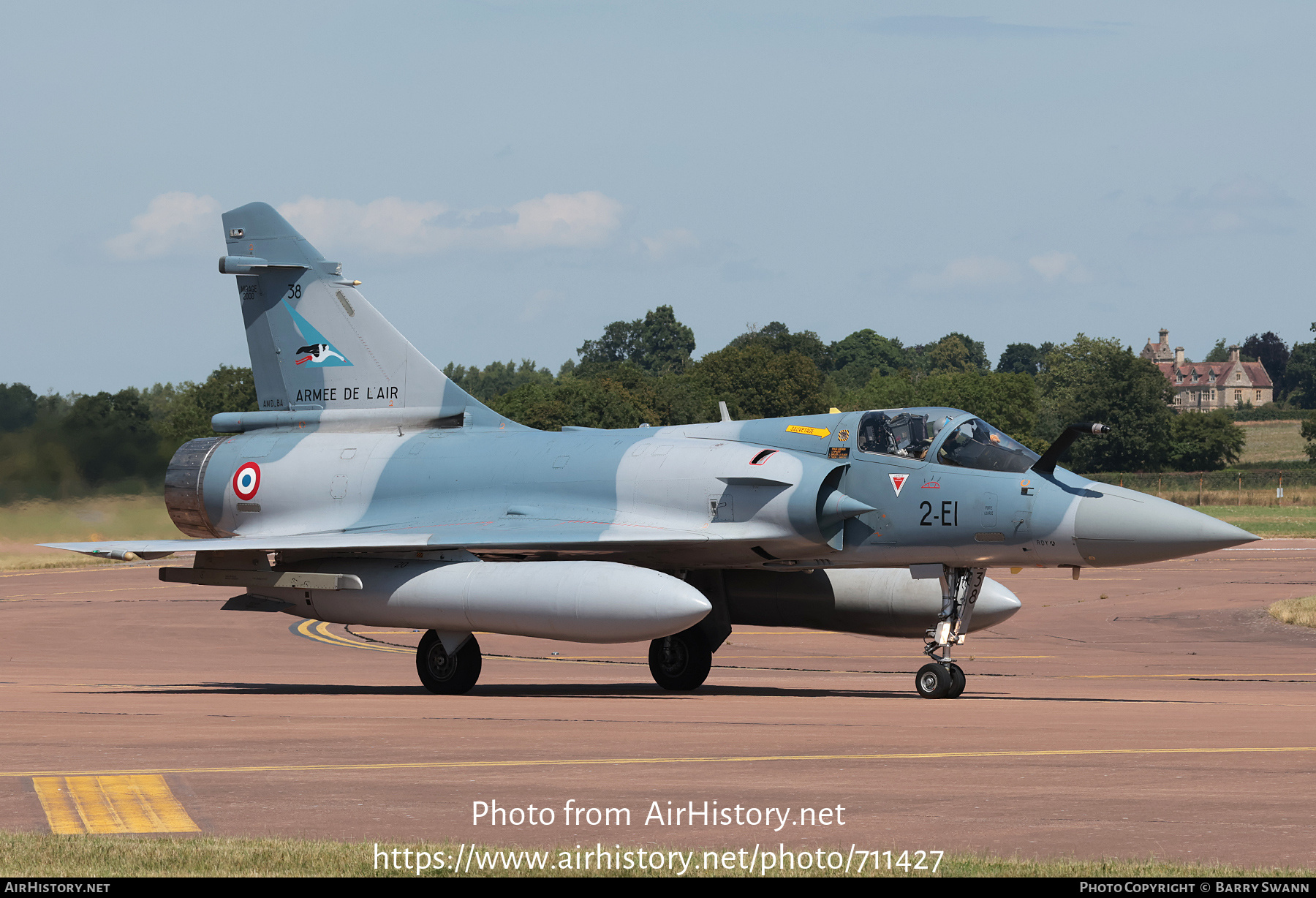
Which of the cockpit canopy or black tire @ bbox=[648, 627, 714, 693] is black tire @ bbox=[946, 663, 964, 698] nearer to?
the cockpit canopy

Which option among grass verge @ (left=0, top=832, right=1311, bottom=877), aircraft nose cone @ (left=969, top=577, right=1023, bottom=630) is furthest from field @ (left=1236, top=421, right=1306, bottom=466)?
grass verge @ (left=0, top=832, right=1311, bottom=877)

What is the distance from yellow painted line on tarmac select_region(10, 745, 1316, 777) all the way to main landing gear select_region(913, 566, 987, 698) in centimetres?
457

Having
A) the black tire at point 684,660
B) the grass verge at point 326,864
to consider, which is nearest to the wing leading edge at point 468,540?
the black tire at point 684,660

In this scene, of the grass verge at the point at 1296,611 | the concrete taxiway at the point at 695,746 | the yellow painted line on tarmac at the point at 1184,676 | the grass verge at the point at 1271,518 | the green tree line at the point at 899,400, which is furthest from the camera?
the green tree line at the point at 899,400

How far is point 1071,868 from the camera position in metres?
6.59

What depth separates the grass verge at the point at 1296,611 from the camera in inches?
1038

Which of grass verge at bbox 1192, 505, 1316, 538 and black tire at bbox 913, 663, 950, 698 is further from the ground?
black tire at bbox 913, 663, 950, 698

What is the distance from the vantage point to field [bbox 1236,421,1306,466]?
130375 millimetres

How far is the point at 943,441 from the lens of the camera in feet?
52.7

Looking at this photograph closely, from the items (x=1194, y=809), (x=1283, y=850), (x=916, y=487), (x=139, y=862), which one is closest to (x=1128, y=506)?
(x=916, y=487)

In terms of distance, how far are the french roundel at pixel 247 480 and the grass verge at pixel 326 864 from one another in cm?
1304

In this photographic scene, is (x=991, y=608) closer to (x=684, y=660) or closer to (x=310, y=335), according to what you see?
(x=684, y=660)

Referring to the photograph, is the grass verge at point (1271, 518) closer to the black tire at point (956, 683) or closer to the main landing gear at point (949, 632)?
the main landing gear at point (949, 632)

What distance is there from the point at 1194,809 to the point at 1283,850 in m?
1.23
